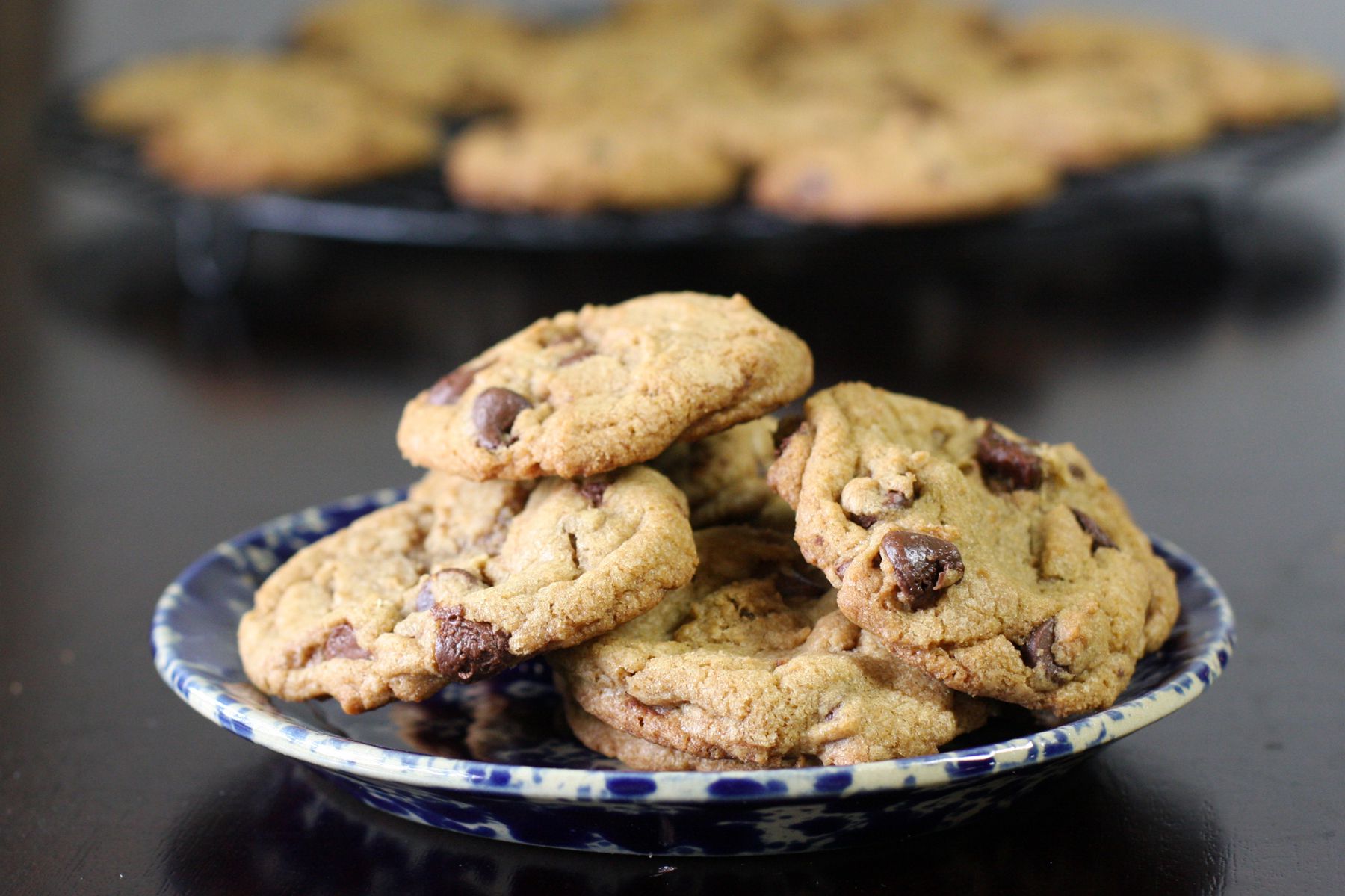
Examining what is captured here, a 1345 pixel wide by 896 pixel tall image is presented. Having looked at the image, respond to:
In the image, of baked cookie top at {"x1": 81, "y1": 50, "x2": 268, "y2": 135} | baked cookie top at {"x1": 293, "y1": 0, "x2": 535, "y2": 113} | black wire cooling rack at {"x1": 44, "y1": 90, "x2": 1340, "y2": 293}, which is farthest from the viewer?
baked cookie top at {"x1": 293, "y1": 0, "x2": 535, "y2": 113}

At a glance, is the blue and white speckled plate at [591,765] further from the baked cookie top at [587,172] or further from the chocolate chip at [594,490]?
the baked cookie top at [587,172]

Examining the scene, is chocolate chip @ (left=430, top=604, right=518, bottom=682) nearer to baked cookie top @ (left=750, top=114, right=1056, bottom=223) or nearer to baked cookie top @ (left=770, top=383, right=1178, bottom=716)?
baked cookie top @ (left=770, top=383, right=1178, bottom=716)

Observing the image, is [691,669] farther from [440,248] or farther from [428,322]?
[440,248]

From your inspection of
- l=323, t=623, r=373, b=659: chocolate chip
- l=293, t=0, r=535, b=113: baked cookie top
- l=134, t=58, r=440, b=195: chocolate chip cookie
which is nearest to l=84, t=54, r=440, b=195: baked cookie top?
l=134, t=58, r=440, b=195: chocolate chip cookie

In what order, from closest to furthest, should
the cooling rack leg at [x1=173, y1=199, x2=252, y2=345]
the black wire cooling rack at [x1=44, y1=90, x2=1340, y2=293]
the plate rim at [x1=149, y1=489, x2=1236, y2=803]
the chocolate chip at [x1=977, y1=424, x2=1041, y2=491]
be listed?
the plate rim at [x1=149, y1=489, x2=1236, y2=803], the chocolate chip at [x1=977, y1=424, x2=1041, y2=491], the black wire cooling rack at [x1=44, y1=90, x2=1340, y2=293], the cooling rack leg at [x1=173, y1=199, x2=252, y2=345]

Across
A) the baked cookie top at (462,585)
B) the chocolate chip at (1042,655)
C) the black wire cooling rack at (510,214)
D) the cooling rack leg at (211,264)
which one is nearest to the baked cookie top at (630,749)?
the baked cookie top at (462,585)

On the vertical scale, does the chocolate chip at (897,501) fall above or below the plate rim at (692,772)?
above

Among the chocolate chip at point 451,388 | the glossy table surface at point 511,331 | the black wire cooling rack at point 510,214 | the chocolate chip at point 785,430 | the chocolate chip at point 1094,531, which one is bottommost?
the glossy table surface at point 511,331
